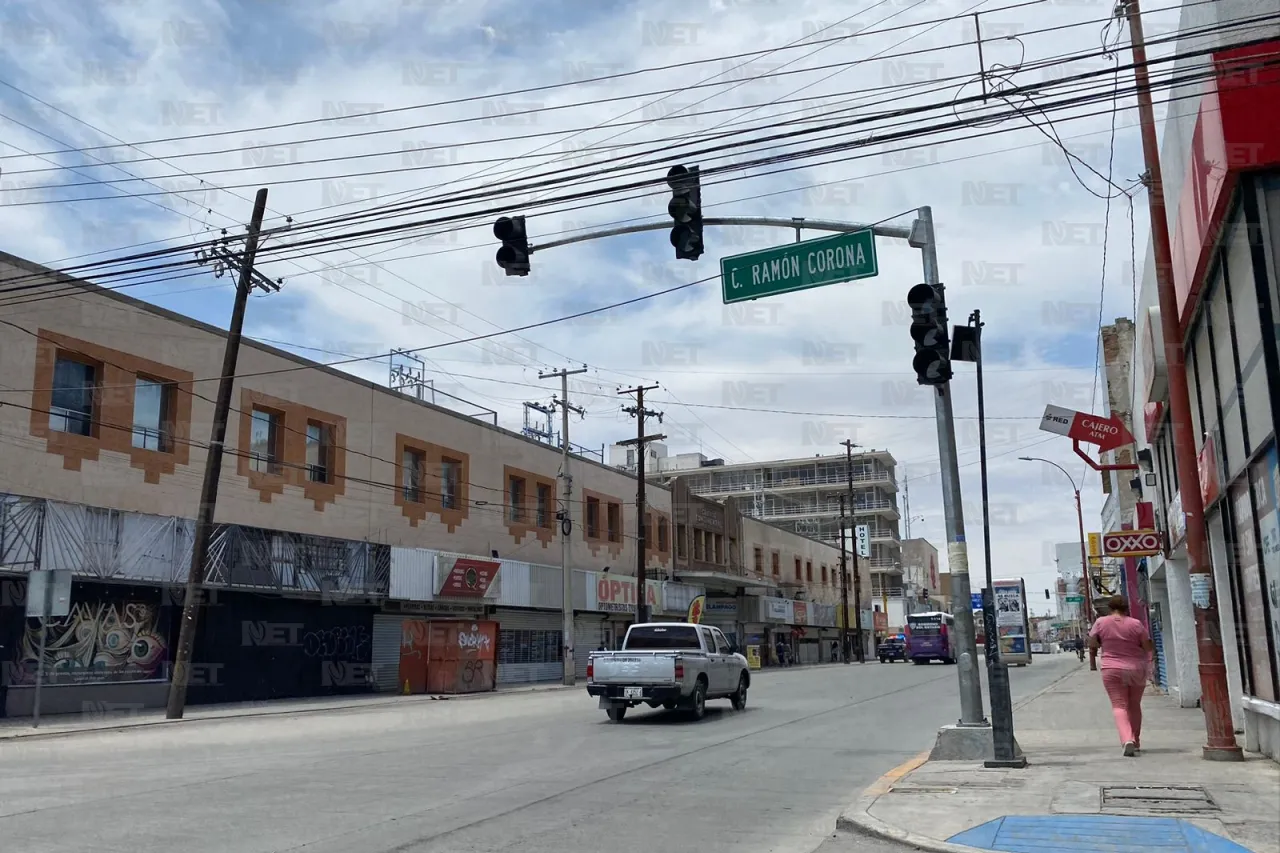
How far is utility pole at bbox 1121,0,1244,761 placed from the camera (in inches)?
410

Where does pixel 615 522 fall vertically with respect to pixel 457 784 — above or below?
above

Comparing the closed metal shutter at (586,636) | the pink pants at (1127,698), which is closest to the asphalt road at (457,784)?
the pink pants at (1127,698)

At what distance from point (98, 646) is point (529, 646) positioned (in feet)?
62.4

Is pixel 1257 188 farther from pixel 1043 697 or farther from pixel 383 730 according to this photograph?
pixel 1043 697

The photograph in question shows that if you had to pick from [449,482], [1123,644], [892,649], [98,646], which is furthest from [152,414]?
[892,649]

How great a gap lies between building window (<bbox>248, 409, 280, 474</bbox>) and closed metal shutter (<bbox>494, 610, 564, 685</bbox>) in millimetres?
11151

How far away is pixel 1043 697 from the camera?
78.7 feet

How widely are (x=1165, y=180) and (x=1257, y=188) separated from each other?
489 centimetres

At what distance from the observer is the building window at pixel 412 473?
34500mm

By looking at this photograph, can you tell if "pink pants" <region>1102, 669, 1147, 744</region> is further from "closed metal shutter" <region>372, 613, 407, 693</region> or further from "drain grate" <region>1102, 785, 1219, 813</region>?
"closed metal shutter" <region>372, 613, 407, 693</region>

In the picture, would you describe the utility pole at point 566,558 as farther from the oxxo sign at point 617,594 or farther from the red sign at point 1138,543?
the red sign at point 1138,543

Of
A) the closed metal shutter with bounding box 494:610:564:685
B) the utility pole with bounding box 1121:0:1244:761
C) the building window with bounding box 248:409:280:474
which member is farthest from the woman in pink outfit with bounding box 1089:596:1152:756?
the closed metal shutter with bounding box 494:610:564:685

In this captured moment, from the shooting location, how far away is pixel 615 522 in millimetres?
48781

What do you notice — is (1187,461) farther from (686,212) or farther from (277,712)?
(277,712)
